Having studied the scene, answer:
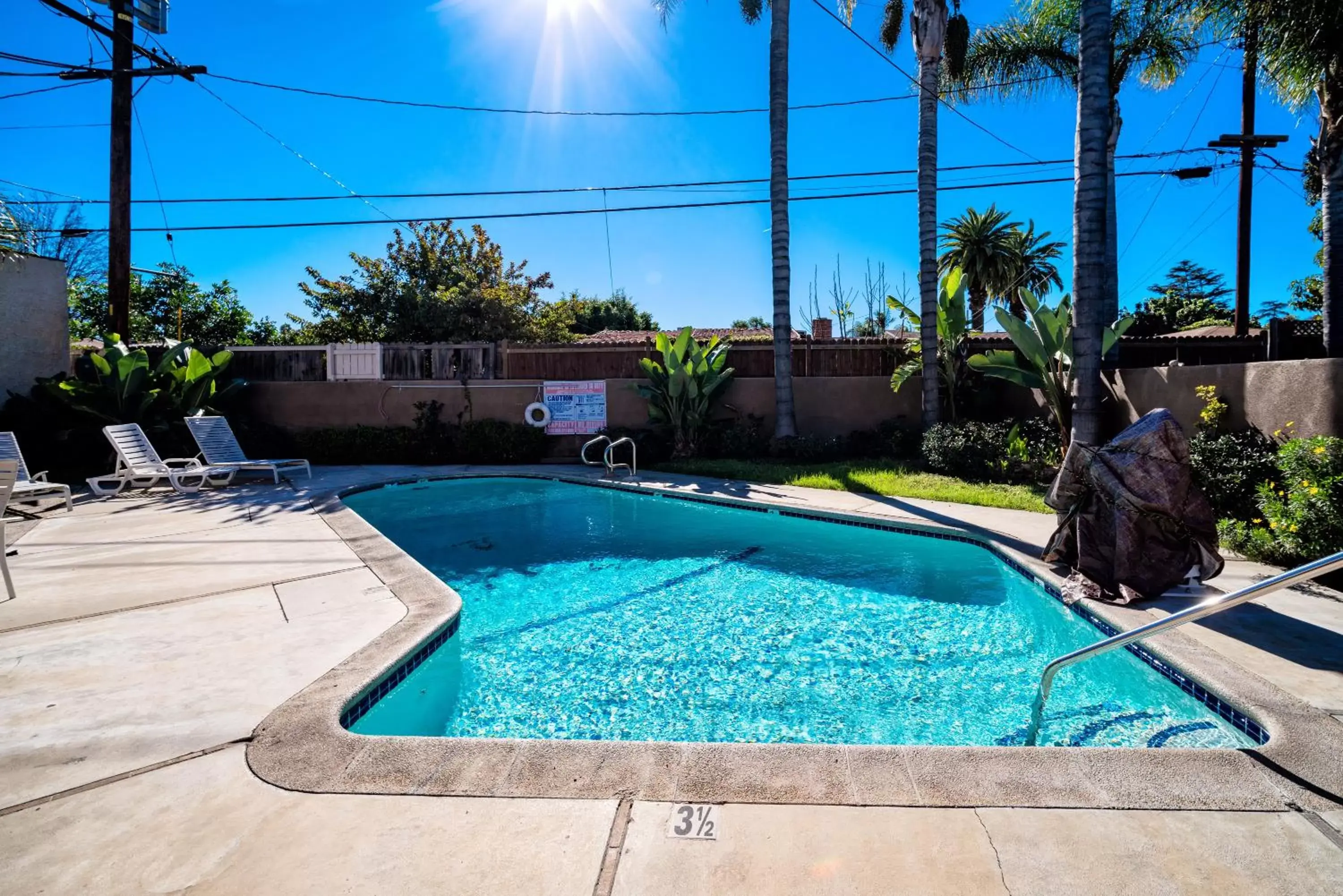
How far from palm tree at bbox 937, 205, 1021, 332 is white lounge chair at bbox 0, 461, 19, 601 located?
30.2 m

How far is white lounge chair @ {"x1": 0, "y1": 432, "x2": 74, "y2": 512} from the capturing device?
779 centimetres

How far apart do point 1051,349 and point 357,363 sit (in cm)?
1337

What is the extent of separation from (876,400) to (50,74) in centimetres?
1784

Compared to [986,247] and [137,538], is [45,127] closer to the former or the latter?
[137,538]

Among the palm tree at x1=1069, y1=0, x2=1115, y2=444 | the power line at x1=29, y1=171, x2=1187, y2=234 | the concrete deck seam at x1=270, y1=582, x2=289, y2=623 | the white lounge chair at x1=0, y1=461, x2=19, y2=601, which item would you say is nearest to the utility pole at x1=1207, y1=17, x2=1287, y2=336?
the power line at x1=29, y1=171, x2=1187, y2=234

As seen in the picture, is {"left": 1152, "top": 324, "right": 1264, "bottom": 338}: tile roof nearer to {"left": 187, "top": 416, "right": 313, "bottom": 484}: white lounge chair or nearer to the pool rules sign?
the pool rules sign

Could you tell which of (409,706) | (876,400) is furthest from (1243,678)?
(876,400)

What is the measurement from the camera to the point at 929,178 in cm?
1202

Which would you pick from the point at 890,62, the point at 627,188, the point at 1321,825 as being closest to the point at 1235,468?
the point at 1321,825

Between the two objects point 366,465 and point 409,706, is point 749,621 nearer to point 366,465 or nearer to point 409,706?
point 409,706

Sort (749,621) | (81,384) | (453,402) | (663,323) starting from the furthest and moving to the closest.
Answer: (663,323)
(453,402)
(81,384)
(749,621)

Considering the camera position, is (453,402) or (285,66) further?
(285,66)

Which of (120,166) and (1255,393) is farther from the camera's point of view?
(120,166)

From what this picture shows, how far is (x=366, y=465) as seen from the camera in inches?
539
